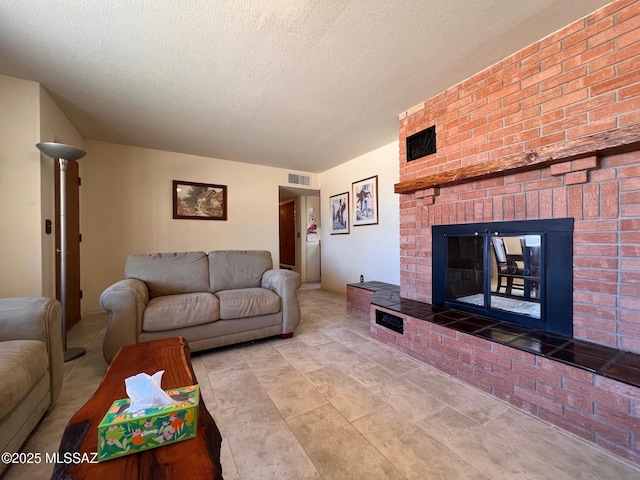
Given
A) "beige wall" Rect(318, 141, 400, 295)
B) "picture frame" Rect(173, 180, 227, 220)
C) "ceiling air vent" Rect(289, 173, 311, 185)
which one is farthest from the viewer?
"ceiling air vent" Rect(289, 173, 311, 185)

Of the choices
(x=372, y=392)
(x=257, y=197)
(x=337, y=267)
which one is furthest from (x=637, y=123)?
(x=257, y=197)

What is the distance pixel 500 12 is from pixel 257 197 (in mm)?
3655

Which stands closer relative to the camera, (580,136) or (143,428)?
(143,428)

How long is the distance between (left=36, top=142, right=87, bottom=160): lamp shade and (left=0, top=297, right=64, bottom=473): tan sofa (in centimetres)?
126

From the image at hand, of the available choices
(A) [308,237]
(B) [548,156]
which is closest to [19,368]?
(B) [548,156]

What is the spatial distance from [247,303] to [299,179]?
308 cm

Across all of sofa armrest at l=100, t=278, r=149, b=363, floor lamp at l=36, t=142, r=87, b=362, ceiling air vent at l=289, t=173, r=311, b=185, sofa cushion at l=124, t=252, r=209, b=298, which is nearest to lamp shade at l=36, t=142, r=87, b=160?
floor lamp at l=36, t=142, r=87, b=362

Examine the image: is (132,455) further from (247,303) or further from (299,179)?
(299,179)

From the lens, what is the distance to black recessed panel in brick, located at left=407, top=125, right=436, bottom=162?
2.36 m

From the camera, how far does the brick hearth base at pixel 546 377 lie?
111 cm

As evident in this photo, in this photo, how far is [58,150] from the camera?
200cm

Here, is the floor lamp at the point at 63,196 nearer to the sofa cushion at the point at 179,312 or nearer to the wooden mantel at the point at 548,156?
the sofa cushion at the point at 179,312

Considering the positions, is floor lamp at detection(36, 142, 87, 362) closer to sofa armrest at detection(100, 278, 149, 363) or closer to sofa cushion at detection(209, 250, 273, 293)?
sofa armrest at detection(100, 278, 149, 363)

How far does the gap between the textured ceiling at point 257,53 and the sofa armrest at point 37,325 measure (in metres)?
1.60
